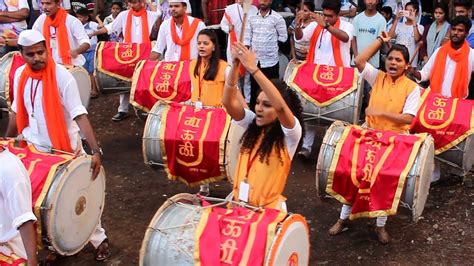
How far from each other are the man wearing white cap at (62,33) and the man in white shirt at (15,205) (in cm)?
431

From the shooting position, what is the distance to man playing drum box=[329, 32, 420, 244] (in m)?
5.75

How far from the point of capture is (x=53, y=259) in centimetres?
538

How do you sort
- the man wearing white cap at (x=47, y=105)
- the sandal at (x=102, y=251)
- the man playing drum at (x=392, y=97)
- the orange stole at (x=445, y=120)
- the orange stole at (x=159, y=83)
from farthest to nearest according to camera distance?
the orange stole at (x=159, y=83), the orange stole at (x=445, y=120), the man playing drum at (x=392, y=97), the sandal at (x=102, y=251), the man wearing white cap at (x=47, y=105)

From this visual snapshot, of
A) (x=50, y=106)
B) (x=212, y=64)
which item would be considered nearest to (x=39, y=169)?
(x=50, y=106)

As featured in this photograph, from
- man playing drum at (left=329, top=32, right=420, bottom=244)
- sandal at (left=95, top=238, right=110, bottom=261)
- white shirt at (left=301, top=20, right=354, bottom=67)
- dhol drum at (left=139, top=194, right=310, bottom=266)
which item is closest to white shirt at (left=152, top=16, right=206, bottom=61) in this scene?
white shirt at (left=301, top=20, right=354, bottom=67)

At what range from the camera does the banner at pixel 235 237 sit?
3670 mm

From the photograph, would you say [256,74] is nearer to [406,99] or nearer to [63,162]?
[63,162]

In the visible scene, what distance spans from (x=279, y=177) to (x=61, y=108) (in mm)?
2028

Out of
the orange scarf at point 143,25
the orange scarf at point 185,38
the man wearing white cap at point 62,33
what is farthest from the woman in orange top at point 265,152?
the orange scarf at point 143,25

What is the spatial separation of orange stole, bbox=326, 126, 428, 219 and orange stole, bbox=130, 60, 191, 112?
95.5 inches

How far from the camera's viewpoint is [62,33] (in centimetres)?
795

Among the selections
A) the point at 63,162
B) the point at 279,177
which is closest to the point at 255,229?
the point at 279,177

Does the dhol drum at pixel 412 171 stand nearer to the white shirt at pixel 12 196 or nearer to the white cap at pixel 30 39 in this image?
the white cap at pixel 30 39

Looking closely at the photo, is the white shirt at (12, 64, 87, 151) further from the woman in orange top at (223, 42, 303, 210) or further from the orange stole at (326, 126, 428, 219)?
the orange stole at (326, 126, 428, 219)
